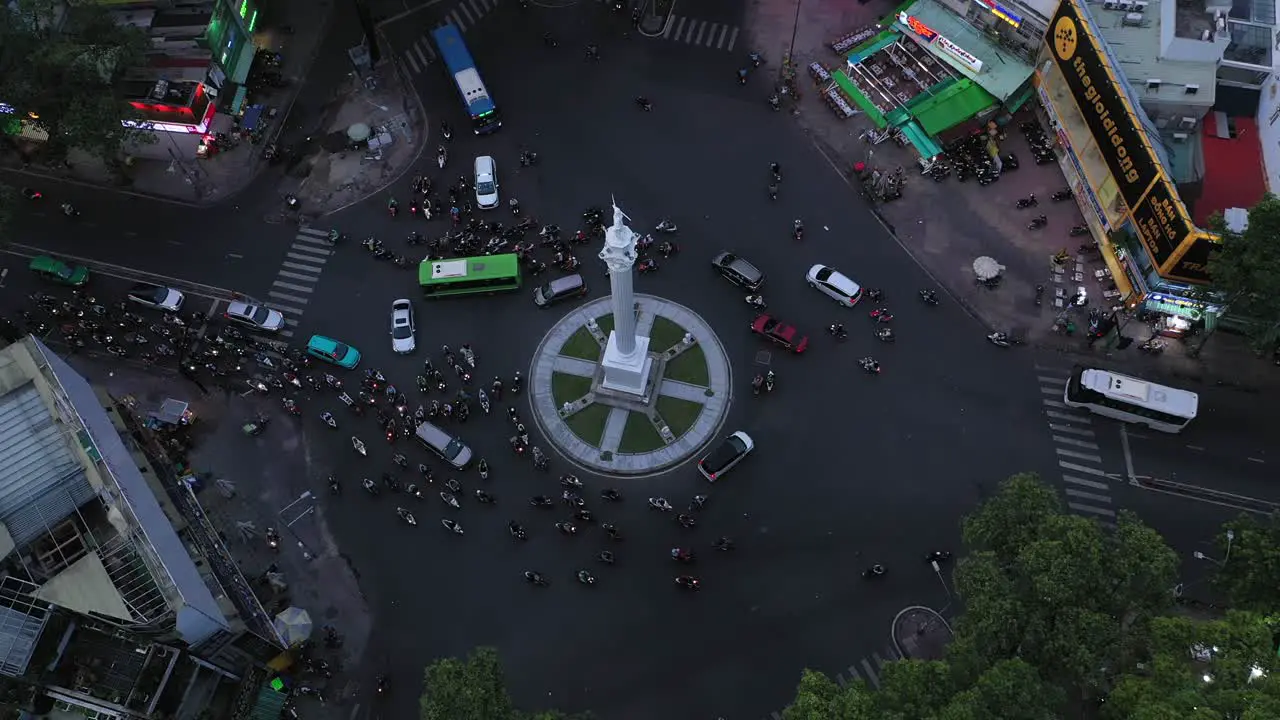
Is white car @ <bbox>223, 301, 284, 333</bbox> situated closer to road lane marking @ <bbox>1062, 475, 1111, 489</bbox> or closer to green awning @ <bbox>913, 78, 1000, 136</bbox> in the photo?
green awning @ <bbox>913, 78, 1000, 136</bbox>

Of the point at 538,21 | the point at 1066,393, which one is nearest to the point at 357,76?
the point at 538,21

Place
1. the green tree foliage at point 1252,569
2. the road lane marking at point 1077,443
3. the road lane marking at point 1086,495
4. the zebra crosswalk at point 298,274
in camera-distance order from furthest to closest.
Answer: the zebra crosswalk at point 298,274, the road lane marking at point 1077,443, the road lane marking at point 1086,495, the green tree foliage at point 1252,569

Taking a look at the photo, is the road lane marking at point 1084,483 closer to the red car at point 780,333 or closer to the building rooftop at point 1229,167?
the building rooftop at point 1229,167

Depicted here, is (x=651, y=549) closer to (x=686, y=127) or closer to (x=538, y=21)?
(x=686, y=127)

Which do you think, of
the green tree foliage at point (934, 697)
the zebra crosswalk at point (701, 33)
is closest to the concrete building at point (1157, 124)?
the zebra crosswalk at point (701, 33)

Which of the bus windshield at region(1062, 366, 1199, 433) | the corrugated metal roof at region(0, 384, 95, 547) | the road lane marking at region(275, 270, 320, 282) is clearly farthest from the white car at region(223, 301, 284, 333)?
the bus windshield at region(1062, 366, 1199, 433)

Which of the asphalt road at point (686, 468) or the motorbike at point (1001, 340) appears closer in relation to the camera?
the asphalt road at point (686, 468)
